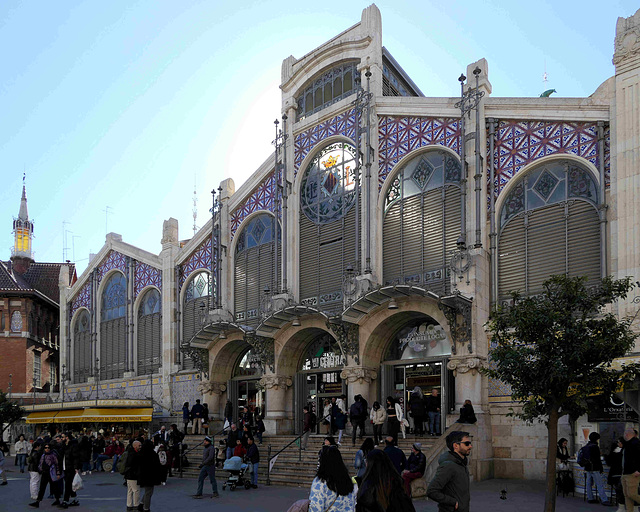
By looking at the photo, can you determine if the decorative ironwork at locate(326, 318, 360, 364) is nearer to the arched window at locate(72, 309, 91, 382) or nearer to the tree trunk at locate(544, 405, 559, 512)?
the tree trunk at locate(544, 405, 559, 512)

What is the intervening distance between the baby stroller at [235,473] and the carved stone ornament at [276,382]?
6470mm

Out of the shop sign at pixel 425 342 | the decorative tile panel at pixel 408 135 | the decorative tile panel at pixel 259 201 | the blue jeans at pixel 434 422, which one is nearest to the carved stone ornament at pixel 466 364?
the shop sign at pixel 425 342

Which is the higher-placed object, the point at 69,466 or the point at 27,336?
the point at 27,336

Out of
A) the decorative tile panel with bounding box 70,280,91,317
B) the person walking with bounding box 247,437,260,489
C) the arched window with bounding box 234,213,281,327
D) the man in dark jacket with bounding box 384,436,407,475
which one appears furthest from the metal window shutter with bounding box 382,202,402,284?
the decorative tile panel with bounding box 70,280,91,317

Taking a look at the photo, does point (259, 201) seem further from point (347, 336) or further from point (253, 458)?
point (253, 458)

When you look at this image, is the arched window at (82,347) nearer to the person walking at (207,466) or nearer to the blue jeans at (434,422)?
the person walking at (207,466)

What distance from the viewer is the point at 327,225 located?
2558 cm

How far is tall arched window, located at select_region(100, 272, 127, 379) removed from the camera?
1369 inches

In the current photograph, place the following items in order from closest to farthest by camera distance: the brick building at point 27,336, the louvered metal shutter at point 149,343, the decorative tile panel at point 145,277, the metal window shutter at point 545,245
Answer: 1. the metal window shutter at point 545,245
2. the louvered metal shutter at point 149,343
3. the decorative tile panel at point 145,277
4. the brick building at point 27,336

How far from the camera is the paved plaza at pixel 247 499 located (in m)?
15.4

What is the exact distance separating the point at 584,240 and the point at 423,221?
5.24 m

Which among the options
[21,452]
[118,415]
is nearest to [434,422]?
[118,415]

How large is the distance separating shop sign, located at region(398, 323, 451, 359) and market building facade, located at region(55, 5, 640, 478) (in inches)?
2.5

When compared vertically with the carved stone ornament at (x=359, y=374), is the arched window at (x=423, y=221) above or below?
above
